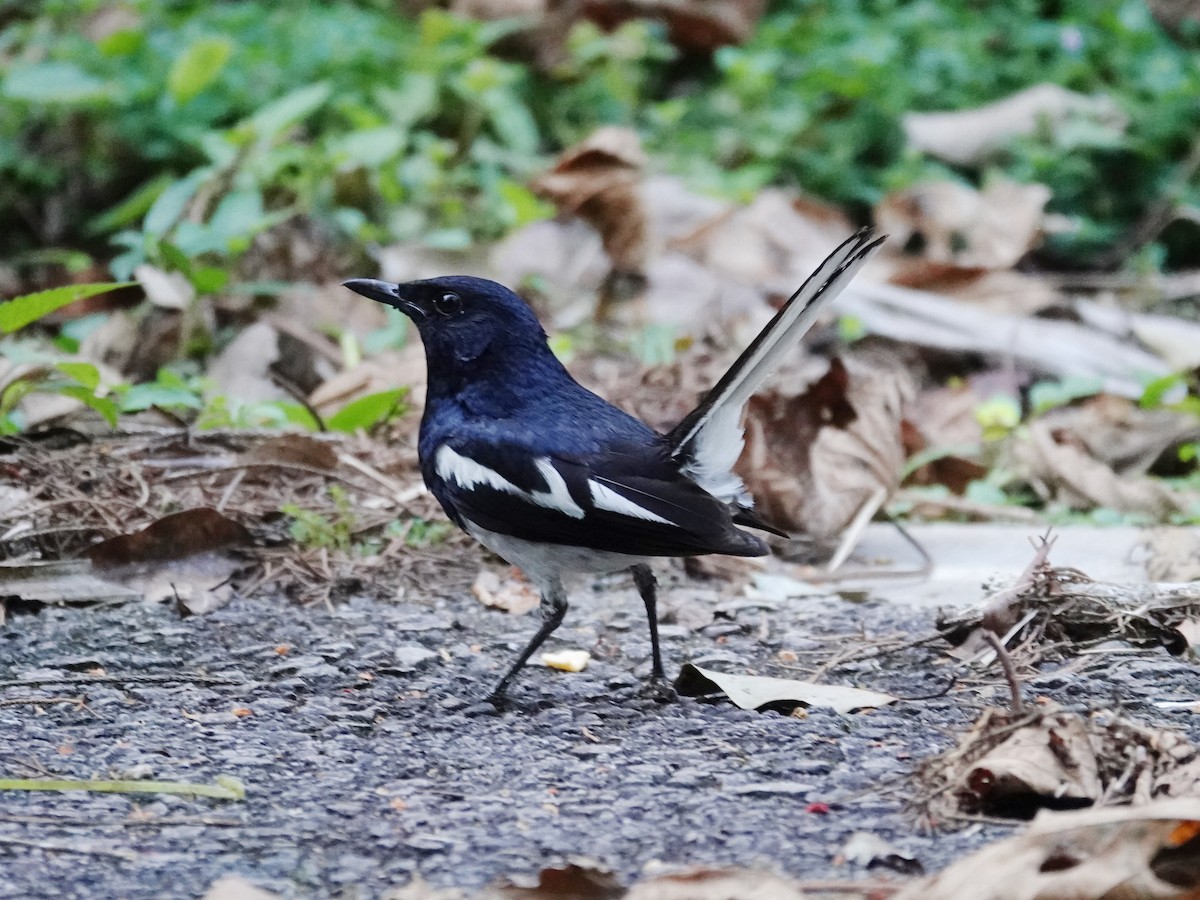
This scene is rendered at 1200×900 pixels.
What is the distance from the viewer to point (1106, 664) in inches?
135

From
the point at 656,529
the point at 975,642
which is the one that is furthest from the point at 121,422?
the point at 975,642

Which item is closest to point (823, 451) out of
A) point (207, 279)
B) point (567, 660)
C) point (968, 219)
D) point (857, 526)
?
point (857, 526)

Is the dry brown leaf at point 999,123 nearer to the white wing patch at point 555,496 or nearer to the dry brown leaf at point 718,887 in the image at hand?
the white wing patch at point 555,496

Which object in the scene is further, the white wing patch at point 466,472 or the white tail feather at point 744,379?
the white wing patch at point 466,472

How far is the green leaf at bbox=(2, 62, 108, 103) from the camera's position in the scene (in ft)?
22.7

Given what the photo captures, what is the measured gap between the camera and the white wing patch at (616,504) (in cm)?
336

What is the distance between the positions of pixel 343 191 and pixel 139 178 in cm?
124

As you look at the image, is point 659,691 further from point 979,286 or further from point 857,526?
point 979,286

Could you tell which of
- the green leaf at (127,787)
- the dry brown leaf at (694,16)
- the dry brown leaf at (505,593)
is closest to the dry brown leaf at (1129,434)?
the dry brown leaf at (505,593)

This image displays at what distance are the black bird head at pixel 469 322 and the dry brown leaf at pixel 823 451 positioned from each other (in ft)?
3.91

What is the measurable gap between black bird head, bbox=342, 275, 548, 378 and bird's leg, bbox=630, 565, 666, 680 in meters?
0.62

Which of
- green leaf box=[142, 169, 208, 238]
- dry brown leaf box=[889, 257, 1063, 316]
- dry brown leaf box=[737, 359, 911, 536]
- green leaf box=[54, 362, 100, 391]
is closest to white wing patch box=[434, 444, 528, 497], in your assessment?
green leaf box=[54, 362, 100, 391]

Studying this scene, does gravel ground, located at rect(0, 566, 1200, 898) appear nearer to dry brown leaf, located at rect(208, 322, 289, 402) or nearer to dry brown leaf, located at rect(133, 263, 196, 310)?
dry brown leaf, located at rect(208, 322, 289, 402)

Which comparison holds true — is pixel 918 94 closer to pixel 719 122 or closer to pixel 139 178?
pixel 719 122
